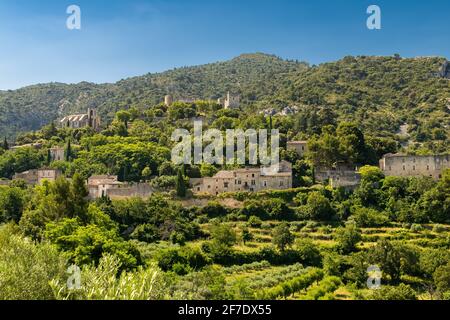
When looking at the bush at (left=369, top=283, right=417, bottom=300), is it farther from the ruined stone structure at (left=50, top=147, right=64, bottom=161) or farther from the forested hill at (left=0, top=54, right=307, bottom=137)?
the forested hill at (left=0, top=54, right=307, bottom=137)

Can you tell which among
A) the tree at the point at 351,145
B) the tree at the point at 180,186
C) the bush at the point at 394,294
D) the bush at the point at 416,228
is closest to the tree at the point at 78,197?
the tree at the point at 180,186

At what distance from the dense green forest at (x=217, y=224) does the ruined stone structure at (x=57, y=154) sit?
1271 millimetres

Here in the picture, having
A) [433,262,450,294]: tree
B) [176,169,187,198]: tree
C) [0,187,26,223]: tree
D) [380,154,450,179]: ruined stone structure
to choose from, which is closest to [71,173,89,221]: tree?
[0,187,26,223]: tree

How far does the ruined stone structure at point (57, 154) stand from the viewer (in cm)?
7631

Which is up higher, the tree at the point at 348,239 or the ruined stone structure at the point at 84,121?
the ruined stone structure at the point at 84,121

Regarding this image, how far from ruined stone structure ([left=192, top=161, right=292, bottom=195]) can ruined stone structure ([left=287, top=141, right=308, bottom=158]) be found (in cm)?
770

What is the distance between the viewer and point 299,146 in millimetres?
66812

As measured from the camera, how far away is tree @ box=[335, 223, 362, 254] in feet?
149

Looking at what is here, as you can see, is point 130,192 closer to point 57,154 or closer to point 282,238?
point 282,238

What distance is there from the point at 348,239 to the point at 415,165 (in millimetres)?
17713

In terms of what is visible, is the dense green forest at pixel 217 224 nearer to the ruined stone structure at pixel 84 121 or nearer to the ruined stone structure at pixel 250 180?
the ruined stone structure at pixel 250 180

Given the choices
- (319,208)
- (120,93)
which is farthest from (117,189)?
(120,93)

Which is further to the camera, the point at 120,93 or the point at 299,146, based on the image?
the point at 120,93
